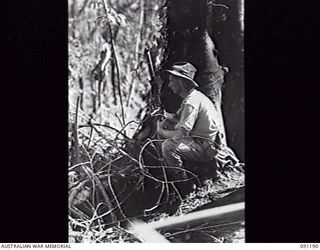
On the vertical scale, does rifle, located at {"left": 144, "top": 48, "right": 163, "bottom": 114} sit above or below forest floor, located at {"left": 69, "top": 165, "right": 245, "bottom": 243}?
above

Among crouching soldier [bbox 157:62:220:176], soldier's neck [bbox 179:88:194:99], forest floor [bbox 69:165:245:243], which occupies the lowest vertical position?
forest floor [bbox 69:165:245:243]

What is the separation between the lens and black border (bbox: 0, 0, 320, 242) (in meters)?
2.09

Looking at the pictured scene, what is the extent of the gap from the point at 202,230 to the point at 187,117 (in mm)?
422

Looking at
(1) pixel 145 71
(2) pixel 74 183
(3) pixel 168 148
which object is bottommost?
(2) pixel 74 183

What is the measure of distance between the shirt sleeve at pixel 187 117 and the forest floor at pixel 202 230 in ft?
0.73

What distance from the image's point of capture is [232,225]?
212 centimetres

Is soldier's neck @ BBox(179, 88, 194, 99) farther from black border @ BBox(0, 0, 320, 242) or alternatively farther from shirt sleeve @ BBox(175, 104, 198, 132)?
black border @ BBox(0, 0, 320, 242)
